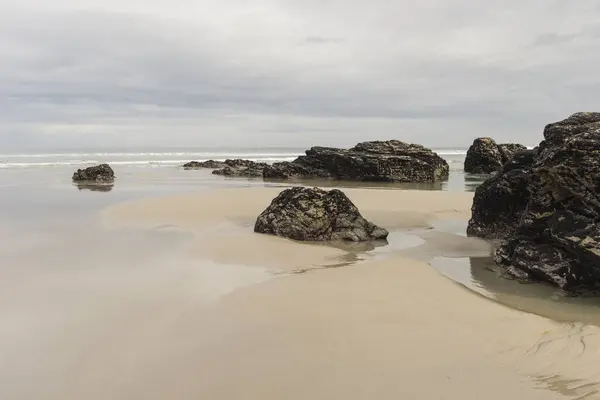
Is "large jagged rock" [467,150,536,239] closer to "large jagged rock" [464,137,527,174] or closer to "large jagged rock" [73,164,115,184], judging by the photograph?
"large jagged rock" [73,164,115,184]

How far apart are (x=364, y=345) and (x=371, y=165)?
81.8 ft

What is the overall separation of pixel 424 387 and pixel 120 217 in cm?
935

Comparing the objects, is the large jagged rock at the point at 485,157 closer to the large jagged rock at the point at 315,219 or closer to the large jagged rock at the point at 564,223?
the large jagged rock at the point at 315,219

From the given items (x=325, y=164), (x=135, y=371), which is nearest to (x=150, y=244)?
(x=135, y=371)

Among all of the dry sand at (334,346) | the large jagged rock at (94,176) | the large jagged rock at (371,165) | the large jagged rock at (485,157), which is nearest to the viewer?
the dry sand at (334,346)

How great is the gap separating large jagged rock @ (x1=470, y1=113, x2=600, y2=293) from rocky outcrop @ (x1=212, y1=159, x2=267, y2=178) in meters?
24.8

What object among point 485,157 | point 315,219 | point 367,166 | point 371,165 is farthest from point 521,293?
point 485,157

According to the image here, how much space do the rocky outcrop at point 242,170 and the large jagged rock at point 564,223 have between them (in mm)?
24798

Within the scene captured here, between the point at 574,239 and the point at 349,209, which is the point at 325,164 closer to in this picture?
the point at 349,209

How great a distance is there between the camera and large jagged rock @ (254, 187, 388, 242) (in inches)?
348

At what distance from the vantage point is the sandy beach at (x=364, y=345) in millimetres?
3418

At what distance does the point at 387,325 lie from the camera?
4.51 meters

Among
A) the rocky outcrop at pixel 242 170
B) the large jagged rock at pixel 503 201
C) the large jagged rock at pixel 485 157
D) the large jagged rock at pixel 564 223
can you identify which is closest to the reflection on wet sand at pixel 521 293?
the large jagged rock at pixel 564 223

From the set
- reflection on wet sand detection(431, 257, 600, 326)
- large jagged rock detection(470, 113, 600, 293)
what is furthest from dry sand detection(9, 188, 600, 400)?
large jagged rock detection(470, 113, 600, 293)
